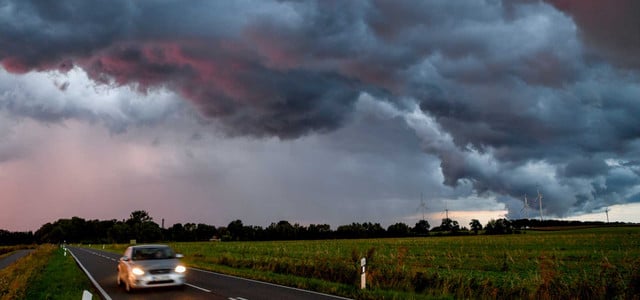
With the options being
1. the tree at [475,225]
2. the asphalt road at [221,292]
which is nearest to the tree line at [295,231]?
the tree at [475,225]

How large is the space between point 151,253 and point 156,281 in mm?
1712

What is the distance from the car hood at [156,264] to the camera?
50.7 feet

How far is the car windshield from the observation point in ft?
53.7

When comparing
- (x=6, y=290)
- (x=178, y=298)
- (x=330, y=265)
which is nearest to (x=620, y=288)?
(x=330, y=265)

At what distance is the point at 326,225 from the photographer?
535 ft

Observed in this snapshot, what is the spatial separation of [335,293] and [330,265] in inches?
192

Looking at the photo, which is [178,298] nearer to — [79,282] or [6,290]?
[6,290]

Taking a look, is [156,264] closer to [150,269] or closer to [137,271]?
[150,269]

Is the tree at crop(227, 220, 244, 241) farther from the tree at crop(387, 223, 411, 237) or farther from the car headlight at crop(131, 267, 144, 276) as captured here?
the car headlight at crop(131, 267, 144, 276)

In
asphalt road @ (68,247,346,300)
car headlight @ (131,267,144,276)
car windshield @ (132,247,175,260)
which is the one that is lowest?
asphalt road @ (68,247,346,300)

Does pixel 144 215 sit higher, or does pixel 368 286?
pixel 144 215

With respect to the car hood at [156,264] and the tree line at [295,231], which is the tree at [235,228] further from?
the car hood at [156,264]

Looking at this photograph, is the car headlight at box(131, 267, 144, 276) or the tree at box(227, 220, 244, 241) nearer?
the car headlight at box(131, 267, 144, 276)

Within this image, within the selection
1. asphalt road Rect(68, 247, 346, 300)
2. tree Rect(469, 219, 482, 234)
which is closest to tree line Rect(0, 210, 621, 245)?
tree Rect(469, 219, 482, 234)
